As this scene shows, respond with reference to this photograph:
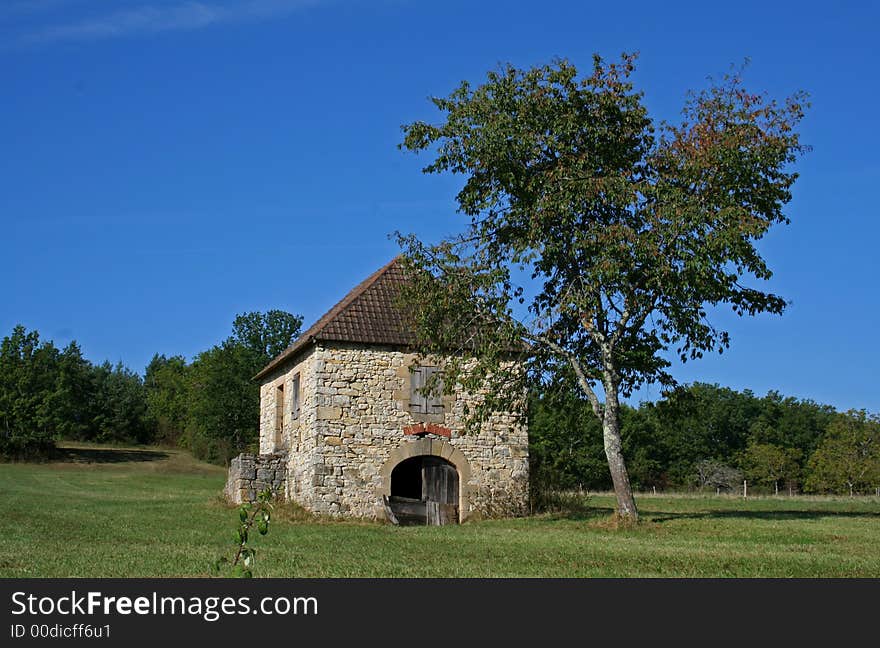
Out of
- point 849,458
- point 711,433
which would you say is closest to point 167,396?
point 711,433

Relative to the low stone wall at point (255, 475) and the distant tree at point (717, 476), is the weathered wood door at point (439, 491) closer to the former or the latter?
the low stone wall at point (255, 475)

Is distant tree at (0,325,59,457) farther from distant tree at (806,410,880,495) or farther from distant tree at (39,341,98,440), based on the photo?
distant tree at (806,410,880,495)

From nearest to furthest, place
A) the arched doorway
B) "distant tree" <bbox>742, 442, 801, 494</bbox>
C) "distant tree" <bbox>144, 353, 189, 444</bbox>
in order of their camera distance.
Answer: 1. the arched doorway
2. "distant tree" <bbox>742, 442, 801, 494</bbox>
3. "distant tree" <bbox>144, 353, 189, 444</bbox>

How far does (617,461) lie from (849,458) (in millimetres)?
50492

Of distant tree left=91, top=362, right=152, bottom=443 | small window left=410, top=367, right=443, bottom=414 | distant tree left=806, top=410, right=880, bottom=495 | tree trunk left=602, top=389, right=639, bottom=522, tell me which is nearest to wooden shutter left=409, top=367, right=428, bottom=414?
small window left=410, top=367, right=443, bottom=414

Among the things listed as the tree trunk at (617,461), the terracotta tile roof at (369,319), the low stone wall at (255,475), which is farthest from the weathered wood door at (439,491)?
the tree trunk at (617,461)

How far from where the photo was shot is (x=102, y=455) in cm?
6272

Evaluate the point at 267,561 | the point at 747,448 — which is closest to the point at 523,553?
the point at 267,561

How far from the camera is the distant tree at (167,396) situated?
8688cm

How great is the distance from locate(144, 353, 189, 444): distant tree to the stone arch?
215 feet

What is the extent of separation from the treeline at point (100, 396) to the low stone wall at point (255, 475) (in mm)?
36655

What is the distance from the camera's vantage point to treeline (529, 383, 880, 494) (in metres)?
64.9

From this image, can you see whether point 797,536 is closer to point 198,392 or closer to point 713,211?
point 713,211

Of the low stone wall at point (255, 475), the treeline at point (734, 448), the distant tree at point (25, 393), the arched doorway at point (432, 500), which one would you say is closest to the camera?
the arched doorway at point (432, 500)
